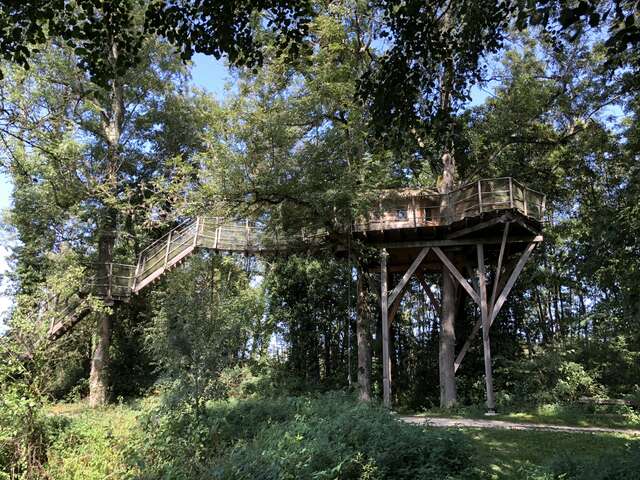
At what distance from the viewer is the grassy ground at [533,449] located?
22.0 feet

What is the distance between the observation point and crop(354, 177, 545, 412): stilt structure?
15055mm

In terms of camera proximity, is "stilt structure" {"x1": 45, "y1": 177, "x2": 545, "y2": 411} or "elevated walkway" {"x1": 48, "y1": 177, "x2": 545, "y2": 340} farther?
"stilt structure" {"x1": 45, "y1": 177, "x2": 545, "y2": 411}

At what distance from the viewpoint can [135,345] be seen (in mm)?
22344

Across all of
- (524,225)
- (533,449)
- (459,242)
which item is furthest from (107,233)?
(533,449)

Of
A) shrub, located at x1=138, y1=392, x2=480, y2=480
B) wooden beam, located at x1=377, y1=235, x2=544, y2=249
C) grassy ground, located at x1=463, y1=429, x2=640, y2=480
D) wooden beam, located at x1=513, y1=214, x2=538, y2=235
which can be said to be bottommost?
grassy ground, located at x1=463, y1=429, x2=640, y2=480

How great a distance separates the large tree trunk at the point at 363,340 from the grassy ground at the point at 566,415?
249cm

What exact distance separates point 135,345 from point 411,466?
61.4 ft

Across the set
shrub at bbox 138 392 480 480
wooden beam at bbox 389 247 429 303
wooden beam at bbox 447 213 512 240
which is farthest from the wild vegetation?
wooden beam at bbox 447 213 512 240

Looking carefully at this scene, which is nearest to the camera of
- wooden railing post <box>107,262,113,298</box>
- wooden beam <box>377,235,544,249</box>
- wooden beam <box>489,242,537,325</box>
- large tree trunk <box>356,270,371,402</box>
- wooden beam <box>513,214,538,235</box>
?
wooden beam <box>513,214,538,235</box>

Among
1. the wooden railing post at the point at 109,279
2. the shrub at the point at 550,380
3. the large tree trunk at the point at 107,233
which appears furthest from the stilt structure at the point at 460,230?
the large tree trunk at the point at 107,233

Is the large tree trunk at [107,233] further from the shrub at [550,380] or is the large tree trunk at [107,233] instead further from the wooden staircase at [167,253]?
the shrub at [550,380]

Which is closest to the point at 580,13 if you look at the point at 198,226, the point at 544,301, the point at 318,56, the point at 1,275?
the point at 318,56

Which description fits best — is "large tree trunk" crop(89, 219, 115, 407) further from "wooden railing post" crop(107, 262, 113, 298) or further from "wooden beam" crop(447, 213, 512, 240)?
"wooden beam" crop(447, 213, 512, 240)

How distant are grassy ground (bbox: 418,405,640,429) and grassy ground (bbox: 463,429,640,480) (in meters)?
2.36
